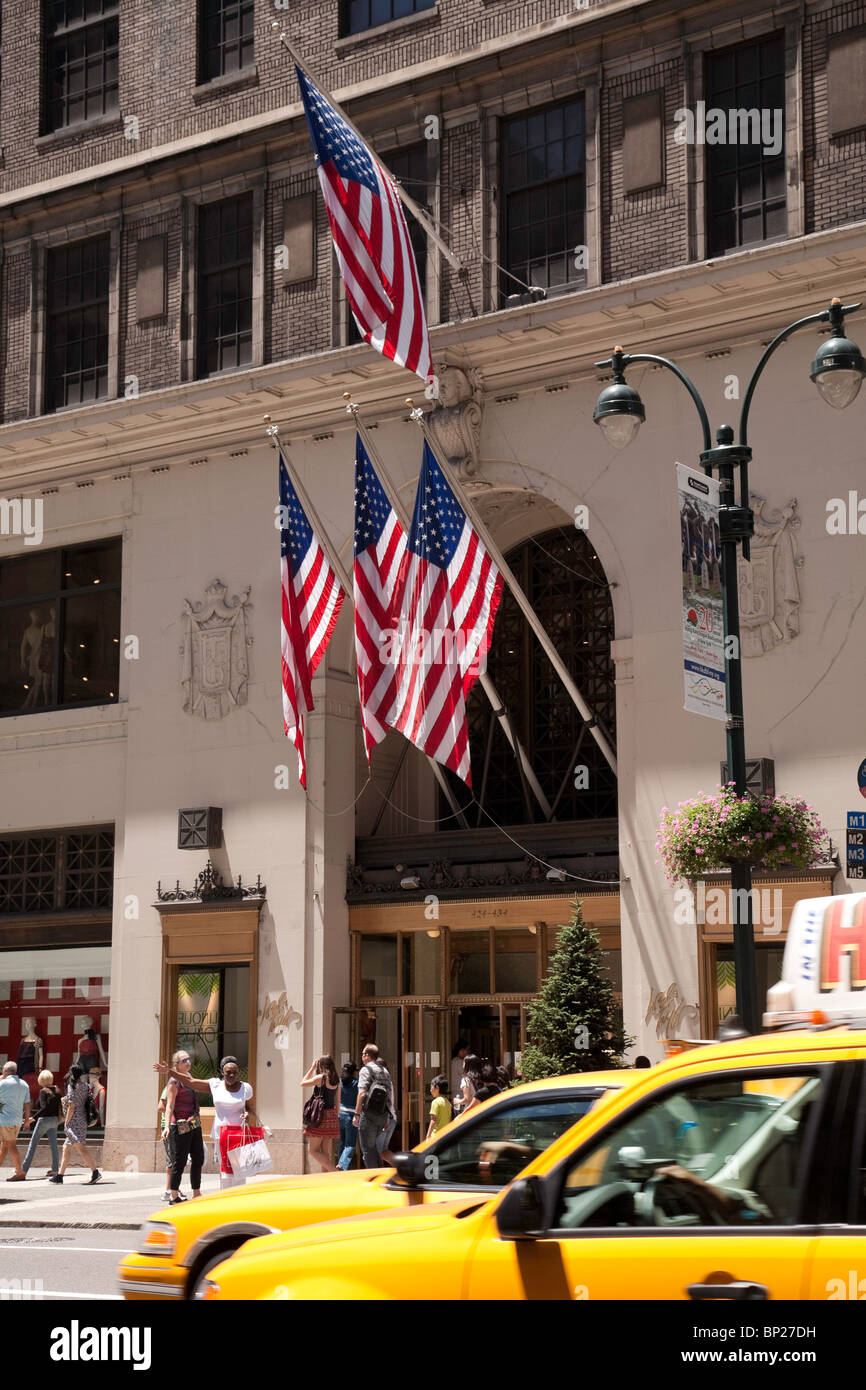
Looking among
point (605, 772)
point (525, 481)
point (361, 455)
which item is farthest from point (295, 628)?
point (605, 772)

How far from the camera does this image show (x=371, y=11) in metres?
26.9

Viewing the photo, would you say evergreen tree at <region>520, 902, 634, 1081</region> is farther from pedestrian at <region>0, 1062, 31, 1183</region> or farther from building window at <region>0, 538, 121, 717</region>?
building window at <region>0, 538, 121, 717</region>

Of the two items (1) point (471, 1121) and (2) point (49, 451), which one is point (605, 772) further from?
(1) point (471, 1121)

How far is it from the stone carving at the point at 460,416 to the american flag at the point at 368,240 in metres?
4.53

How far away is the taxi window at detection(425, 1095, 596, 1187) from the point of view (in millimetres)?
9078

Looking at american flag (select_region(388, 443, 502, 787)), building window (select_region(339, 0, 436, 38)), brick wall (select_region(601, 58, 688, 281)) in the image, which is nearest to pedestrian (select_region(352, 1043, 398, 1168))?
american flag (select_region(388, 443, 502, 787))

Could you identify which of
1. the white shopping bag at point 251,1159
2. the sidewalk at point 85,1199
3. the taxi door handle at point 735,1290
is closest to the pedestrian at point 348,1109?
the sidewalk at point 85,1199

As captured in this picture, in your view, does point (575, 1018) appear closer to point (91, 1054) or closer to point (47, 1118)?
point (47, 1118)

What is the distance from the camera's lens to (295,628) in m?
22.2

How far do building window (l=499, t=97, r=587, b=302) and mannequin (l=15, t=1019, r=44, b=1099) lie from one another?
14.4 metres

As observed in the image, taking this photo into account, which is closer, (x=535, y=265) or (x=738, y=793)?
(x=738, y=793)

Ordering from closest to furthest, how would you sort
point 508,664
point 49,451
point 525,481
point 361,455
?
point 361,455, point 525,481, point 508,664, point 49,451

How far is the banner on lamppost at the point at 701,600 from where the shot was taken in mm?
14227
